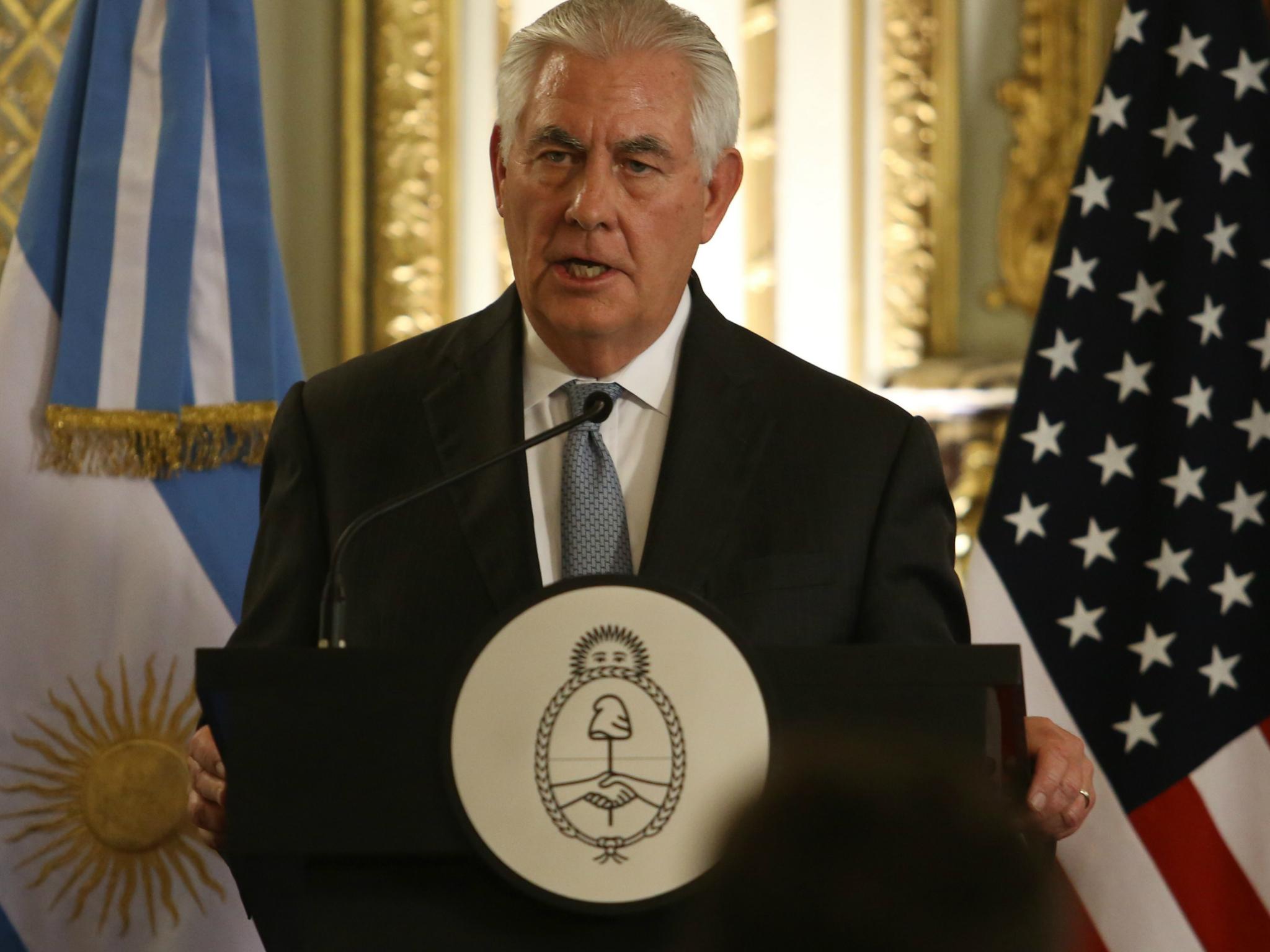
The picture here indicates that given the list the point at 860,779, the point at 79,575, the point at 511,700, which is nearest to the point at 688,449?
the point at 511,700

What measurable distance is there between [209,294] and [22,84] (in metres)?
0.58

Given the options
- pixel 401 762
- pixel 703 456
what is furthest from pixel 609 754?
pixel 703 456

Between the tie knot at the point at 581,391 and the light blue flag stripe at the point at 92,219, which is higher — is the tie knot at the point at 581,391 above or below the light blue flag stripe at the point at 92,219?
below

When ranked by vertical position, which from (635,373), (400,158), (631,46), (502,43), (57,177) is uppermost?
(502,43)

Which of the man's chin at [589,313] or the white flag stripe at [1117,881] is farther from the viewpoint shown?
the white flag stripe at [1117,881]

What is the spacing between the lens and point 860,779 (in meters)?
0.59

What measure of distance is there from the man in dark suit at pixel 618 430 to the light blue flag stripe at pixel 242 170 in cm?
86

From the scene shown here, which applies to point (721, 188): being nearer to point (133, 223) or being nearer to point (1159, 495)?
point (133, 223)

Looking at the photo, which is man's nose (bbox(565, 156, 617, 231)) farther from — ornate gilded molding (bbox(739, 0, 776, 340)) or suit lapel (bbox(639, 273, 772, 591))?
ornate gilded molding (bbox(739, 0, 776, 340))

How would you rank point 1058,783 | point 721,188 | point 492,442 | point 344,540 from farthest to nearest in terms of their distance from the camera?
1. point 721,188
2. point 492,442
3. point 1058,783
4. point 344,540

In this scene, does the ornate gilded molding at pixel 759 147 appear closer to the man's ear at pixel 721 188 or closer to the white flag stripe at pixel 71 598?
the man's ear at pixel 721 188

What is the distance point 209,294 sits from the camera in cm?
274

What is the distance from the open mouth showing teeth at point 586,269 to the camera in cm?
183

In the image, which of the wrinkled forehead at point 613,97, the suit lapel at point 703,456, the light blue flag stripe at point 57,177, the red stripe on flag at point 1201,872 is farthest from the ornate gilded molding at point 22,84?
the red stripe on flag at point 1201,872
